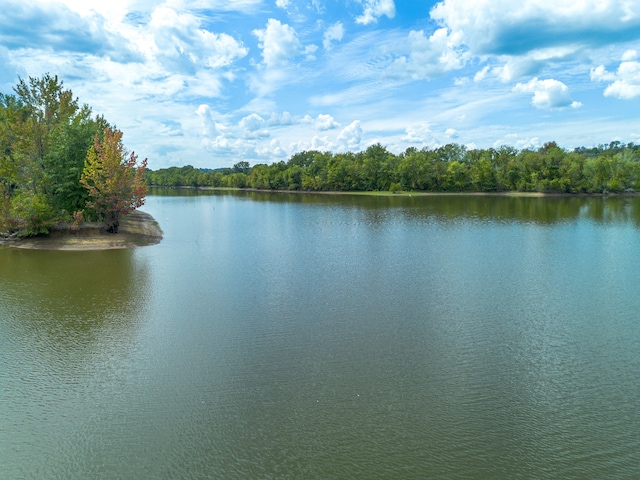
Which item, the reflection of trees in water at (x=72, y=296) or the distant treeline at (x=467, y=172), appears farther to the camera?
the distant treeline at (x=467, y=172)

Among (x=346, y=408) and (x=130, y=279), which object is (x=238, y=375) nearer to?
(x=346, y=408)

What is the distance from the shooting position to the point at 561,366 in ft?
45.7

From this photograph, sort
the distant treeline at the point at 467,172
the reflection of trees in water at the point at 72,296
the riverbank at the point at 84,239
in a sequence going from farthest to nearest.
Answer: the distant treeline at the point at 467,172, the riverbank at the point at 84,239, the reflection of trees in water at the point at 72,296

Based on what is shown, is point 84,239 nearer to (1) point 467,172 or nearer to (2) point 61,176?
(2) point 61,176

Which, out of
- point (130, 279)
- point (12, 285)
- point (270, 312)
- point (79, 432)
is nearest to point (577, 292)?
point (270, 312)

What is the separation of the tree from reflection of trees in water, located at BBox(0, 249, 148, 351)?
6799 millimetres

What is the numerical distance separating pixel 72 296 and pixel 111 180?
18.3 meters

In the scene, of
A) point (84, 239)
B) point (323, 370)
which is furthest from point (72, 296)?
point (84, 239)

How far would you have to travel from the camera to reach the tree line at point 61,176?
36844mm

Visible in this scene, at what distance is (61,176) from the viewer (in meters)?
39.2

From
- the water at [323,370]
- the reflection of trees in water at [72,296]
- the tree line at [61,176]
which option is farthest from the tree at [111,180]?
the water at [323,370]

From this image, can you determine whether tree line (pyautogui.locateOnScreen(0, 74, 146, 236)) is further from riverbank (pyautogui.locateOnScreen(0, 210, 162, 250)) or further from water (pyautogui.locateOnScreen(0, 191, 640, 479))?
water (pyautogui.locateOnScreen(0, 191, 640, 479))

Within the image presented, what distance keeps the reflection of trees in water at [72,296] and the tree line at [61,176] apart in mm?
4969

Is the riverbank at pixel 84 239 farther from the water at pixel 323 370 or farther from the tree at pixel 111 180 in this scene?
the water at pixel 323 370
